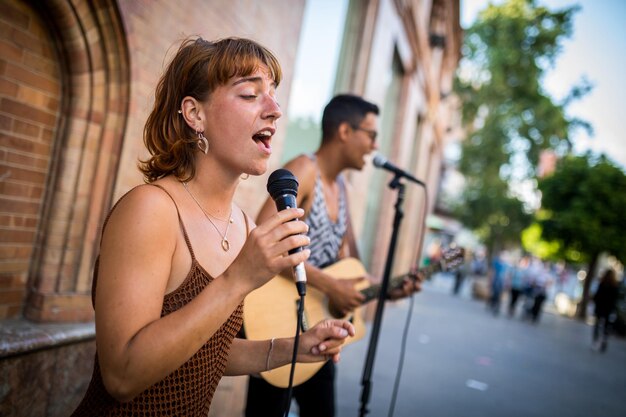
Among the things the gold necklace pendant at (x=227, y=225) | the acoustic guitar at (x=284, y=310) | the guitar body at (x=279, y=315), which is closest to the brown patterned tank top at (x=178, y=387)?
the gold necklace pendant at (x=227, y=225)

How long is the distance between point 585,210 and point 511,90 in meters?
7.01

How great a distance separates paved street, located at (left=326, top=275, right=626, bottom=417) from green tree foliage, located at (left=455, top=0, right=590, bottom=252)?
1077 centimetres

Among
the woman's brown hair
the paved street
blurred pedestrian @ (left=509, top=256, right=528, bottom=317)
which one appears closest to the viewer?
the woman's brown hair

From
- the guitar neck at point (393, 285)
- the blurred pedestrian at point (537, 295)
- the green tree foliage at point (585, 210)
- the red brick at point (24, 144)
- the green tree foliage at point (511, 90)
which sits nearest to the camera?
the red brick at point (24, 144)

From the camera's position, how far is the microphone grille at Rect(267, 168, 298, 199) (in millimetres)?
1374

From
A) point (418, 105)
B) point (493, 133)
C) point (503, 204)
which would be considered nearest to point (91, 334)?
point (418, 105)

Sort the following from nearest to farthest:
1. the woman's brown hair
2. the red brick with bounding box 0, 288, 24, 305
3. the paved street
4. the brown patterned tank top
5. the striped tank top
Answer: the brown patterned tank top < the woman's brown hair < the red brick with bounding box 0, 288, 24, 305 < the striped tank top < the paved street

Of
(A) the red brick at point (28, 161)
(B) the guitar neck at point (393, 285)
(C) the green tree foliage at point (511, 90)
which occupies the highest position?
(C) the green tree foliage at point (511, 90)

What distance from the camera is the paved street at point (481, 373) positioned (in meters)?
5.19

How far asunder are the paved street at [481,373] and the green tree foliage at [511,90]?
10772mm

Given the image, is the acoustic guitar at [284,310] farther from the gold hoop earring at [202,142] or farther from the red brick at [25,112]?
the red brick at [25,112]

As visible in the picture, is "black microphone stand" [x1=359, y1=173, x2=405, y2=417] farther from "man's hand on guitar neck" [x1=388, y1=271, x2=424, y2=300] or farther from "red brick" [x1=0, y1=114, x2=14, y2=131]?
"red brick" [x1=0, y1=114, x2=14, y2=131]

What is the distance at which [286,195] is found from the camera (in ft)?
4.50

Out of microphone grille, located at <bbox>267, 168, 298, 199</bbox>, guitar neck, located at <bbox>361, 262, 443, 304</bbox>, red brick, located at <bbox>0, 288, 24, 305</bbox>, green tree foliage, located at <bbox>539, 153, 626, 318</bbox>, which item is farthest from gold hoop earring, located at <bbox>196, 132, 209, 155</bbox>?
green tree foliage, located at <bbox>539, 153, 626, 318</bbox>
